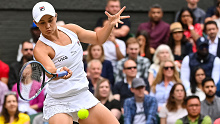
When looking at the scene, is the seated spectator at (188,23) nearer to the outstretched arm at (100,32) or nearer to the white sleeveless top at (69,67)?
the outstretched arm at (100,32)

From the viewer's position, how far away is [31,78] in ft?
16.0

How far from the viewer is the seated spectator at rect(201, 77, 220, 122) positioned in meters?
7.84

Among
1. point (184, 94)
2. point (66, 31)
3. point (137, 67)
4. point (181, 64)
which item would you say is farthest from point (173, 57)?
point (66, 31)

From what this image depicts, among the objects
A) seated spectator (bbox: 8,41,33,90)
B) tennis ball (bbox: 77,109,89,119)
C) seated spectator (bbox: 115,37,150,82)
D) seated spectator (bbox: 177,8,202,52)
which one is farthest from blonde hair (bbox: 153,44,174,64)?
tennis ball (bbox: 77,109,89,119)

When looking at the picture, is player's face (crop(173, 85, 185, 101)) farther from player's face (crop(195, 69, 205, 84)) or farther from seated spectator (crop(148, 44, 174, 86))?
seated spectator (crop(148, 44, 174, 86))

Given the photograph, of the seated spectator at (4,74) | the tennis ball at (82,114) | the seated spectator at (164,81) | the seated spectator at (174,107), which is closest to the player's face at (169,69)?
the seated spectator at (164,81)

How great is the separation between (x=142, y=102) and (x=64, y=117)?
306 centimetres

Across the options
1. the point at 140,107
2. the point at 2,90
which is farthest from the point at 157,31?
the point at 2,90

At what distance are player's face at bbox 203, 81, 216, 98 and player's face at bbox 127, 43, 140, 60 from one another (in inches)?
58.1

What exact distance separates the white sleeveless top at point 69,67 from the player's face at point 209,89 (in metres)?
3.37

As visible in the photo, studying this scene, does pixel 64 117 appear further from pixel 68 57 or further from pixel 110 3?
pixel 110 3

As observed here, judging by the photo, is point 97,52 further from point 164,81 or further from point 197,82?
point 197,82

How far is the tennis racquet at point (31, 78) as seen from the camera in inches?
186

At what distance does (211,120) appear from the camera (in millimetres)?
7777
